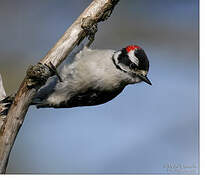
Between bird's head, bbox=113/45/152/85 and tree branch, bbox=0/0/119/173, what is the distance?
227 millimetres

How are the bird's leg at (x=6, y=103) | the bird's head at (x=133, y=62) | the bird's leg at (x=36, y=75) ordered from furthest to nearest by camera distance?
the bird's head at (x=133, y=62)
the bird's leg at (x=6, y=103)
the bird's leg at (x=36, y=75)

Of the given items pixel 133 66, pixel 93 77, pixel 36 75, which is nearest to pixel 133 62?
A: pixel 133 66

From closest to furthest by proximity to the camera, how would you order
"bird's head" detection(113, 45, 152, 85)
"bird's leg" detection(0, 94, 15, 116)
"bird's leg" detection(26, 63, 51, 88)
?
1. "bird's leg" detection(26, 63, 51, 88)
2. "bird's leg" detection(0, 94, 15, 116)
3. "bird's head" detection(113, 45, 152, 85)

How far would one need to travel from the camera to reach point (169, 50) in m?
2.69

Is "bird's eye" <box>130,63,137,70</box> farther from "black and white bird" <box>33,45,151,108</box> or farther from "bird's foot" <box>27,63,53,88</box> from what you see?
"bird's foot" <box>27,63,53,88</box>

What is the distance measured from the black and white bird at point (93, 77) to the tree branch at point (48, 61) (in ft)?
0.61

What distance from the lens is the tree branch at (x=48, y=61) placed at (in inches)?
79.2

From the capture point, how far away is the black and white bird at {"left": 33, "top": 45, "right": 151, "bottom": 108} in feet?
A: 8.07

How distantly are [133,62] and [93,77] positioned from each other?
23 centimetres

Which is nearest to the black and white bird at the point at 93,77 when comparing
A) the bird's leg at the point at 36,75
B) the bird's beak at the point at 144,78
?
the bird's beak at the point at 144,78

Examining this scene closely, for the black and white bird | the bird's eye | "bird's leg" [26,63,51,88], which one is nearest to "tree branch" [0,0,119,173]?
"bird's leg" [26,63,51,88]

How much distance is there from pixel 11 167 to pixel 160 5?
1307 mm

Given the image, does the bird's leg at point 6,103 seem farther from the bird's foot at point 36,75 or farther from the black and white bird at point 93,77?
the bird's foot at point 36,75

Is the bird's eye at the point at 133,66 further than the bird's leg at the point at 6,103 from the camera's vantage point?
Yes
